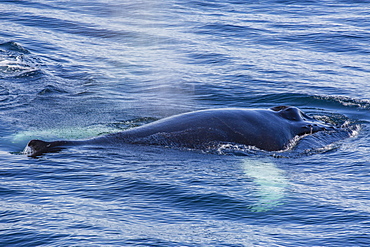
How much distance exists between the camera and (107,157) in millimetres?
11148

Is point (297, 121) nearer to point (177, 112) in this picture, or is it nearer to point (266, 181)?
point (266, 181)

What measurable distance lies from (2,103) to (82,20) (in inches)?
601

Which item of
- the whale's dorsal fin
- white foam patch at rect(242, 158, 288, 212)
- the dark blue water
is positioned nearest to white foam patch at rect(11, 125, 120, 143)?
the dark blue water

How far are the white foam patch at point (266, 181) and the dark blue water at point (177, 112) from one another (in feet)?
0.10

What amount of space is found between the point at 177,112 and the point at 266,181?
579 cm

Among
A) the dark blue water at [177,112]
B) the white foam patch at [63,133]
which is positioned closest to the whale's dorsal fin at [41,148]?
the dark blue water at [177,112]

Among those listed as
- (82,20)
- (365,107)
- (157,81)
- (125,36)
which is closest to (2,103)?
(157,81)

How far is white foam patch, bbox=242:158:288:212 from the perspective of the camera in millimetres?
9609

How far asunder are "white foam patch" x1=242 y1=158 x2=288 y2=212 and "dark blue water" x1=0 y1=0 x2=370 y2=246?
0.03 m

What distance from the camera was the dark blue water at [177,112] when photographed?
878 cm

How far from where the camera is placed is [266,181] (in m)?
10.4

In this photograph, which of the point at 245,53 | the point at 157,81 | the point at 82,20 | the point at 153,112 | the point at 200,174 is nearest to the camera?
the point at 200,174

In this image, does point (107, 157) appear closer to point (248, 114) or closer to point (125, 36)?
point (248, 114)

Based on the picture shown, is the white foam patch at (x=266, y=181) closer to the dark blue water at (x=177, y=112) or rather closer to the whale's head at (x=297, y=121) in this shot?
the dark blue water at (x=177, y=112)
